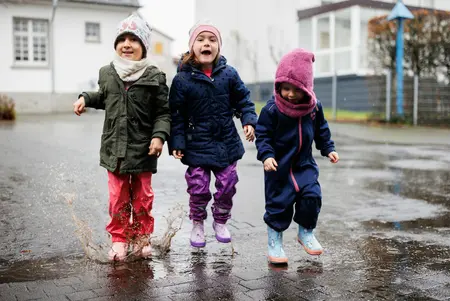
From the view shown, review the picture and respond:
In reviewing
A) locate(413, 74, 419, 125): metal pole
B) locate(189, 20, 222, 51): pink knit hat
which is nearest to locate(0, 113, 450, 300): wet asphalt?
locate(189, 20, 222, 51): pink knit hat

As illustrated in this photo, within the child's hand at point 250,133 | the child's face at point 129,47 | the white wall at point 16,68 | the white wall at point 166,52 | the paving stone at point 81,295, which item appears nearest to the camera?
the paving stone at point 81,295

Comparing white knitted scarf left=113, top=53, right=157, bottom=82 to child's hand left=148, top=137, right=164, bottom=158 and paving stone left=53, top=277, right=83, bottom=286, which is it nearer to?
child's hand left=148, top=137, right=164, bottom=158

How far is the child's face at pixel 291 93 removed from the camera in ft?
13.2

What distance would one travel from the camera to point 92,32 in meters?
29.1

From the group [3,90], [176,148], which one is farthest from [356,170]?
[3,90]

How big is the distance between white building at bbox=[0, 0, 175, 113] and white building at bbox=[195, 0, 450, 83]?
10.8m

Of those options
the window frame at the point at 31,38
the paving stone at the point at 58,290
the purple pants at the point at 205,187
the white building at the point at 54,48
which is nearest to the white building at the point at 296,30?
the white building at the point at 54,48

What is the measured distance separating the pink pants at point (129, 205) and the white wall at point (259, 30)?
32203 millimetres

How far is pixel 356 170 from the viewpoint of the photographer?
9.44 metres

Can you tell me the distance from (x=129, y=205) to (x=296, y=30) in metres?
32.6

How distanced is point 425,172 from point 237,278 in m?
6.36

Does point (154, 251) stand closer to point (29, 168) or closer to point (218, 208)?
point (218, 208)

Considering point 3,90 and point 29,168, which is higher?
point 3,90

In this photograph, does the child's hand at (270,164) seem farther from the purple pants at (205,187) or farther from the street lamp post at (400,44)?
the street lamp post at (400,44)
